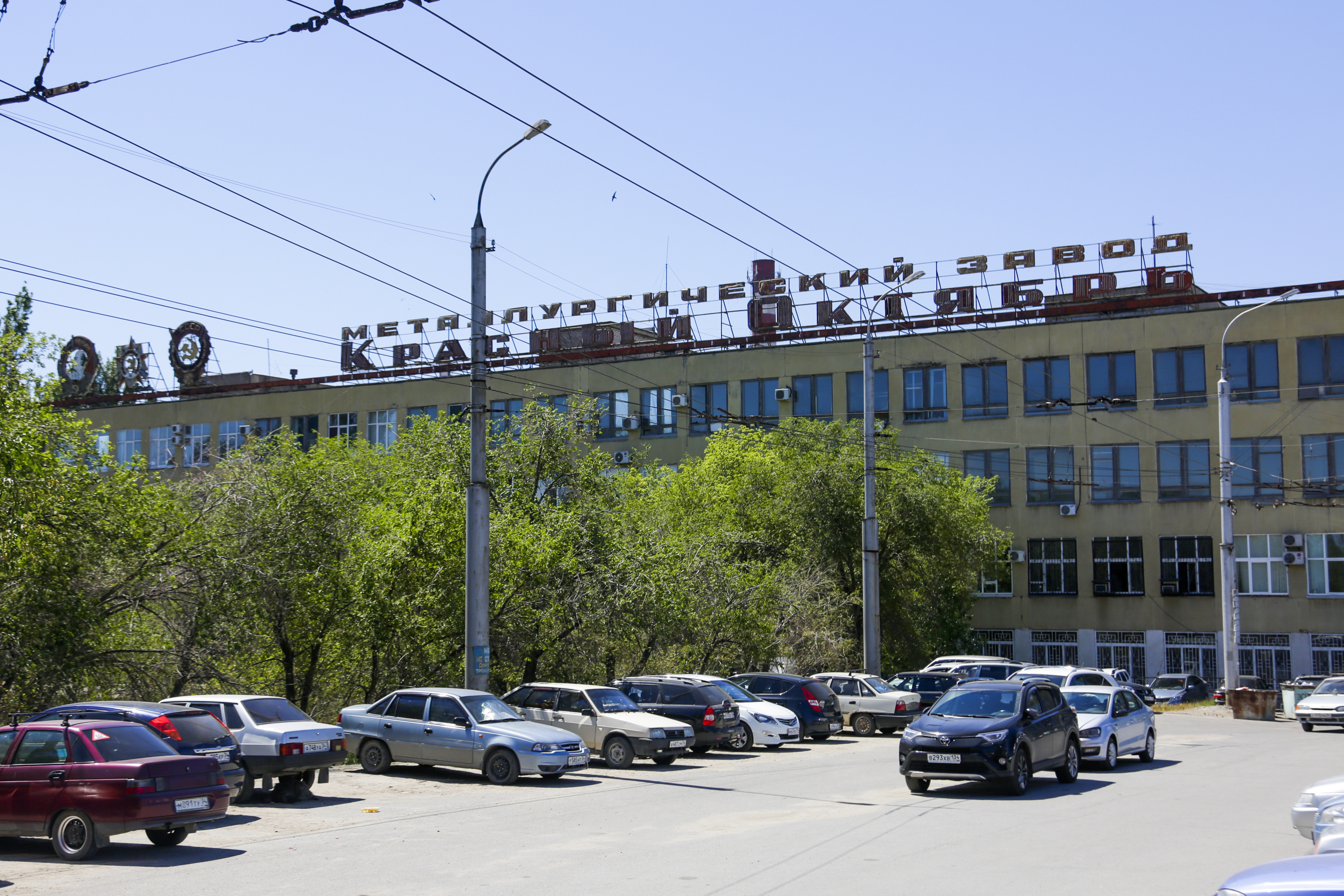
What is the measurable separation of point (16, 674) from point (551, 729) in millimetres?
9791

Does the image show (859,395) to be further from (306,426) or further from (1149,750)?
(1149,750)

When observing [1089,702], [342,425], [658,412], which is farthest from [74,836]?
[342,425]

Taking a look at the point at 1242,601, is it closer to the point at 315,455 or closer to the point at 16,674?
the point at 315,455

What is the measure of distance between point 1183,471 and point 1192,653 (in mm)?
8402

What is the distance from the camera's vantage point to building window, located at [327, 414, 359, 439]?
76.4 metres

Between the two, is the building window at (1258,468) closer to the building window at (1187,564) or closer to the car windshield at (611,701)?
the building window at (1187,564)

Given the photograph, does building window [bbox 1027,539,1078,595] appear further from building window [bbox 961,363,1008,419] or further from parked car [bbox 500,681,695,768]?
parked car [bbox 500,681,695,768]

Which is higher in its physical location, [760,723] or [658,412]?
[658,412]

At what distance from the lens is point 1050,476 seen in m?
60.3

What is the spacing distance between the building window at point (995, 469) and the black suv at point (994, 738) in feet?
138

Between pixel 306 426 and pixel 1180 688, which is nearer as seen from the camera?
pixel 1180 688

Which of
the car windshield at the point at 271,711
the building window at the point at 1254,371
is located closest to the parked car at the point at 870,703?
the car windshield at the point at 271,711

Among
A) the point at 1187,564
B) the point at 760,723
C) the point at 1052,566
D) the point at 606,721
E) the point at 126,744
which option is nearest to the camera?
the point at 126,744

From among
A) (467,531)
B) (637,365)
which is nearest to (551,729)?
(467,531)
